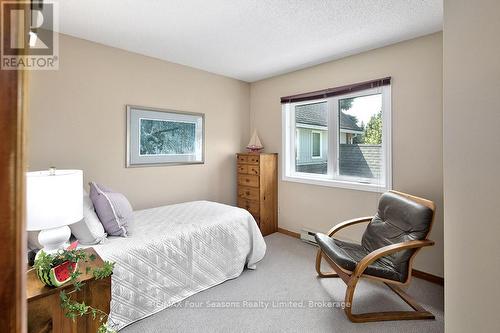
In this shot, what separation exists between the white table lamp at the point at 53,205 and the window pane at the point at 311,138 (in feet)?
9.75

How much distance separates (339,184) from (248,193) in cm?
139

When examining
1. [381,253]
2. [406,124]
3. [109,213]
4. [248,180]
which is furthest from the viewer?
[248,180]

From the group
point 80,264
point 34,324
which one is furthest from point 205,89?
point 34,324

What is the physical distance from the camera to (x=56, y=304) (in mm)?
1123

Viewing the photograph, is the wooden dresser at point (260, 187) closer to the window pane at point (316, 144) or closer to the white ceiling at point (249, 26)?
the window pane at point (316, 144)

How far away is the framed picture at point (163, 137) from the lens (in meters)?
3.09

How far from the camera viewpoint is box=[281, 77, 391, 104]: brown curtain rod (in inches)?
113

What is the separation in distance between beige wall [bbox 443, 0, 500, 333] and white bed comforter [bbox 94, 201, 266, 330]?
1819 mm

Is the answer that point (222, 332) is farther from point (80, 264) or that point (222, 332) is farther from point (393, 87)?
point (393, 87)

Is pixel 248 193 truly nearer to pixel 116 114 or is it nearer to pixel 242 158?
pixel 242 158

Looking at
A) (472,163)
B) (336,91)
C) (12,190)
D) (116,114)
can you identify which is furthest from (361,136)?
(12,190)

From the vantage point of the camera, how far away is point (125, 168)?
3.05m

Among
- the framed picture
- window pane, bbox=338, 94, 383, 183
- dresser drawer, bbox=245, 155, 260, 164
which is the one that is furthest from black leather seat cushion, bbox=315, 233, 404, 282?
the framed picture

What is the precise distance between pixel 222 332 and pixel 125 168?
2.15m
